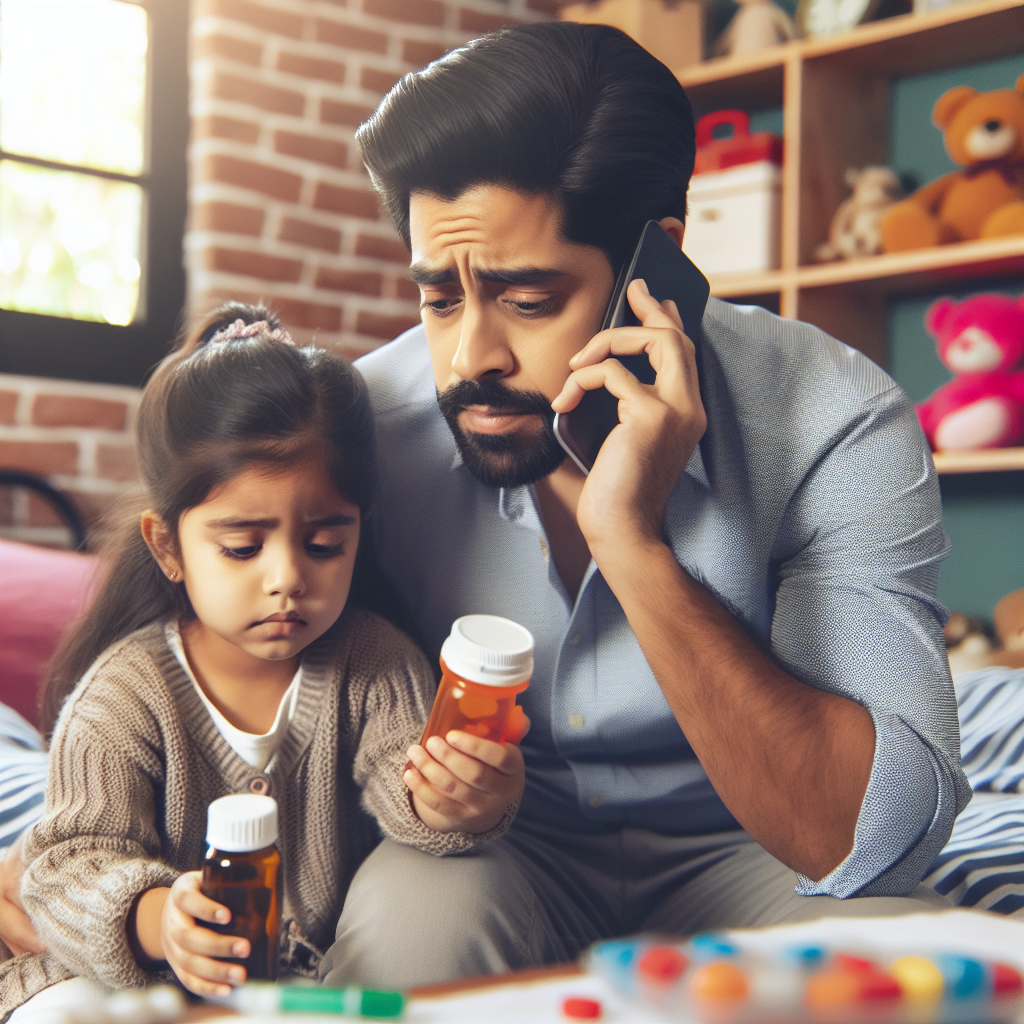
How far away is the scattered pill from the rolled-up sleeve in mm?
516

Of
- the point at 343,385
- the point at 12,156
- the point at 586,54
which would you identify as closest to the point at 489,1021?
the point at 343,385

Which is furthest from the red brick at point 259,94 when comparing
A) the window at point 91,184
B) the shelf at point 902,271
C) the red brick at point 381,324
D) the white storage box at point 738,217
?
the shelf at point 902,271

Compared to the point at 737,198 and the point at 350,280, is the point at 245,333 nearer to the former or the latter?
the point at 350,280

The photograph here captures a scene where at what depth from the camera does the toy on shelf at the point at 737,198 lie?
2412mm

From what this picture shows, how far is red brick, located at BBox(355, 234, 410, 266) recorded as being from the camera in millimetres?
2475

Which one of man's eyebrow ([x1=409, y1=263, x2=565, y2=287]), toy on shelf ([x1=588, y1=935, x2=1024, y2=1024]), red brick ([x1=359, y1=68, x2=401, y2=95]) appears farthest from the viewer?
red brick ([x1=359, y1=68, x2=401, y2=95])

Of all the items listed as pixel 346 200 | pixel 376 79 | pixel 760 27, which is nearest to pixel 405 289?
pixel 346 200

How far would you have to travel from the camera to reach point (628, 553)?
0.92m

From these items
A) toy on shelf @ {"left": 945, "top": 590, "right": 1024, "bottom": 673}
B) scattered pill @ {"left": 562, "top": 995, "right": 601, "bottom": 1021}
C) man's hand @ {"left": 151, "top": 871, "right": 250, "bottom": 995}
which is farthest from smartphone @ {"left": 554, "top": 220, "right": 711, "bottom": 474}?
toy on shelf @ {"left": 945, "top": 590, "right": 1024, "bottom": 673}

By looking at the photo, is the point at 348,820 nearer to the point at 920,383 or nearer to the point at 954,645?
the point at 954,645

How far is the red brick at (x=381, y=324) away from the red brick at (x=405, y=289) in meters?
0.05

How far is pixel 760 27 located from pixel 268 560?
2107mm

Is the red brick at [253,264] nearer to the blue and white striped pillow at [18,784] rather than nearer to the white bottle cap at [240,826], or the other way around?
the blue and white striped pillow at [18,784]

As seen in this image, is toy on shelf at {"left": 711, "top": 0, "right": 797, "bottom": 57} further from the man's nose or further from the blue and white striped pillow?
the blue and white striped pillow
